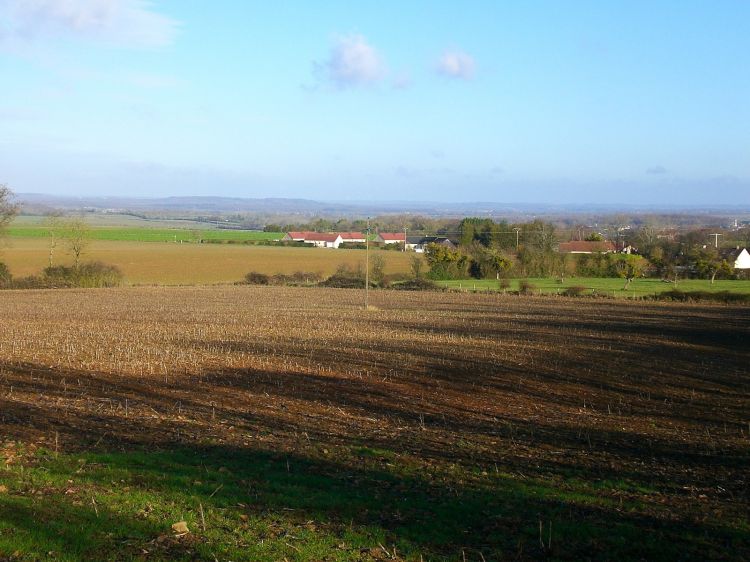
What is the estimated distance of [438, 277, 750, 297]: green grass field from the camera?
213 ft

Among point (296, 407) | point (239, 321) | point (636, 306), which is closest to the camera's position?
point (296, 407)

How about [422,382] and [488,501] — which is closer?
[488,501]

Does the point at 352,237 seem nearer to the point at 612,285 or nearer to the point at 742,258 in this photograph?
the point at 742,258

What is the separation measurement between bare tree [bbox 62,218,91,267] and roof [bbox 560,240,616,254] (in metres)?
53.6

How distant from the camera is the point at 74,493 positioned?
8258 mm

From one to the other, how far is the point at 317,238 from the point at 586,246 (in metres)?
59.7

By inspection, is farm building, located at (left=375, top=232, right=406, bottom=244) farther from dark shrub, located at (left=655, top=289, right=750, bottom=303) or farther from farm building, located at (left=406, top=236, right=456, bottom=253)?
dark shrub, located at (left=655, top=289, right=750, bottom=303)

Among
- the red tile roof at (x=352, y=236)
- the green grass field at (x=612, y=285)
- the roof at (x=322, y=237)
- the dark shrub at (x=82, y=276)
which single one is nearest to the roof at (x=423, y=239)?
the red tile roof at (x=352, y=236)

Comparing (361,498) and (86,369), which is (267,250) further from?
(361,498)

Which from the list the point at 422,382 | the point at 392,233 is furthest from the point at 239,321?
the point at 392,233

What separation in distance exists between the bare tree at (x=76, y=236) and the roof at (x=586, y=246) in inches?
2109

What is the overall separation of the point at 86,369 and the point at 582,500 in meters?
14.2

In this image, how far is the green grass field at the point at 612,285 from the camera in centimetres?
6496

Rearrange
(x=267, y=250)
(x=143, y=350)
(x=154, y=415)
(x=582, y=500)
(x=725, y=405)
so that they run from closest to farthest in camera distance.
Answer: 1. (x=582, y=500)
2. (x=154, y=415)
3. (x=725, y=405)
4. (x=143, y=350)
5. (x=267, y=250)
